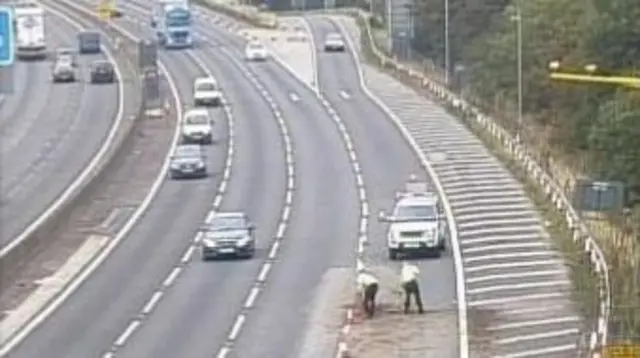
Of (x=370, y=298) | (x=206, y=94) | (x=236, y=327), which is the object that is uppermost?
(x=370, y=298)

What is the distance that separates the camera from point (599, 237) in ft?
193

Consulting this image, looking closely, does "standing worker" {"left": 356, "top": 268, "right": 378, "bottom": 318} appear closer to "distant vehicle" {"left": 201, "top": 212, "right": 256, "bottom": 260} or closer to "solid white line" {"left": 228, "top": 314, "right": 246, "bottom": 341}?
"solid white line" {"left": 228, "top": 314, "right": 246, "bottom": 341}

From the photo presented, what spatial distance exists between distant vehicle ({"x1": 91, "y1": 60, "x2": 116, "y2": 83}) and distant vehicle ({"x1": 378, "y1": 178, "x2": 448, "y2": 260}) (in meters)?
62.0

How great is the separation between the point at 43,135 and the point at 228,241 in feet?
141

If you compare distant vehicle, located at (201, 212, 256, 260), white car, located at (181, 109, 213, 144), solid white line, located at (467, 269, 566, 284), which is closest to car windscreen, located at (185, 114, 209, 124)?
white car, located at (181, 109, 213, 144)

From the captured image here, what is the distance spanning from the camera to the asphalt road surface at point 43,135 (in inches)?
3221

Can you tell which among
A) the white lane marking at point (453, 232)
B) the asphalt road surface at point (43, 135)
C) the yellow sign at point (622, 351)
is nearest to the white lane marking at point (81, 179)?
the asphalt road surface at point (43, 135)

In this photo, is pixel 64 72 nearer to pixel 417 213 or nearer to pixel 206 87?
pixel 206 87

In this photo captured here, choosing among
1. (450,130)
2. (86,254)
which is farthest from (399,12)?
(86,254)

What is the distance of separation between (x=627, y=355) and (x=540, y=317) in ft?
46.8

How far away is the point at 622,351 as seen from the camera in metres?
38.1

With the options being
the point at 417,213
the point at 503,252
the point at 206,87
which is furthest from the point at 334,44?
the point at 503,252

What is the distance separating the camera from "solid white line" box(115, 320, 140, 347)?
51.9 metres

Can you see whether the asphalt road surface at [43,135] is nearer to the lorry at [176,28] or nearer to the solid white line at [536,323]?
the lorry at [176,28]
